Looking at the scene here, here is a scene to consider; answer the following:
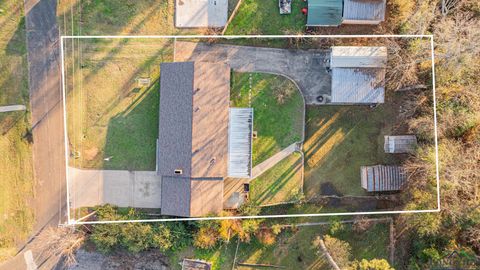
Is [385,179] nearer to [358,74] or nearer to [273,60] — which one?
[358,74]

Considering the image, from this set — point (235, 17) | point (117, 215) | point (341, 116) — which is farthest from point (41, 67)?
point (341, 116)

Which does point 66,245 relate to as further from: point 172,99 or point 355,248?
point 355,248

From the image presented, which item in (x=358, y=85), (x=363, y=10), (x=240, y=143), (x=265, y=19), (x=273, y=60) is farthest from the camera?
(x=273, y=60)

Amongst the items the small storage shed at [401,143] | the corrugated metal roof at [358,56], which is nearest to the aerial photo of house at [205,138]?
the small storage shed at [401,143]

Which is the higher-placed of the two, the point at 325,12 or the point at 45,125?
the point at 325,12

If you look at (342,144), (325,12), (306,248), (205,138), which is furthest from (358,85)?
(306,248)

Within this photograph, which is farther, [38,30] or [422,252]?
[38,30]

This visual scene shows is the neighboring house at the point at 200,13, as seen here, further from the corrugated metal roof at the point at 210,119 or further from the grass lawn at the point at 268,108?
the grass lawn at the point at 268,108
